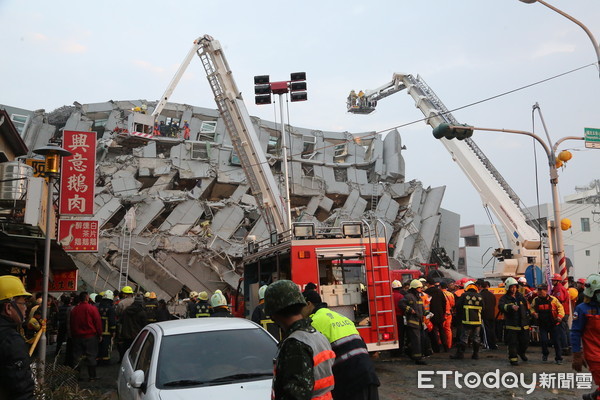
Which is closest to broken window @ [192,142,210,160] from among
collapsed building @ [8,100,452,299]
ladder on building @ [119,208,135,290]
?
collapsed building @ [8,100,452,299]

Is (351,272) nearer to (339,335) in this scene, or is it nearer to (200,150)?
(339,335)

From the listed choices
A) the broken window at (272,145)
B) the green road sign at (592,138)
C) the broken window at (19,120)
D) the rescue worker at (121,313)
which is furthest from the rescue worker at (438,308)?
the broken window at (19,120)

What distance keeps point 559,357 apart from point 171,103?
24310 mm

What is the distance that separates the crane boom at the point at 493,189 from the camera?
18969 millimetres

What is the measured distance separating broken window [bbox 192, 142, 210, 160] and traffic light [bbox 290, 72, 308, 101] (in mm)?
14394

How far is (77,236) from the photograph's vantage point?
15078mm

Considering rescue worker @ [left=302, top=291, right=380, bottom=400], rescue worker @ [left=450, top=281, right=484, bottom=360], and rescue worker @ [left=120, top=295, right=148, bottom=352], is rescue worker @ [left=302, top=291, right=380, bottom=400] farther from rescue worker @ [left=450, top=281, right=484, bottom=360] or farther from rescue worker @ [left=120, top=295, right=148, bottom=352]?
rescue worker @ [left=120, top=295, right=148, bottom=352]

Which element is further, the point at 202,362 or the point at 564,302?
the point at 564,302

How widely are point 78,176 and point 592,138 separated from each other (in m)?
12.9

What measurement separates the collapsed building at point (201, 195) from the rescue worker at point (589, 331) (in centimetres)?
1869

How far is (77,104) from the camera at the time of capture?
94.9ft

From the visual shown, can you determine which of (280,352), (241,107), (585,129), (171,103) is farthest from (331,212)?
(280,352)

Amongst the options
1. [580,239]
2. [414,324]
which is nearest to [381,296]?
[414,324]

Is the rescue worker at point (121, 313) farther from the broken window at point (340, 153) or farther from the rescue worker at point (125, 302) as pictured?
the broken window at point (340, 153)
